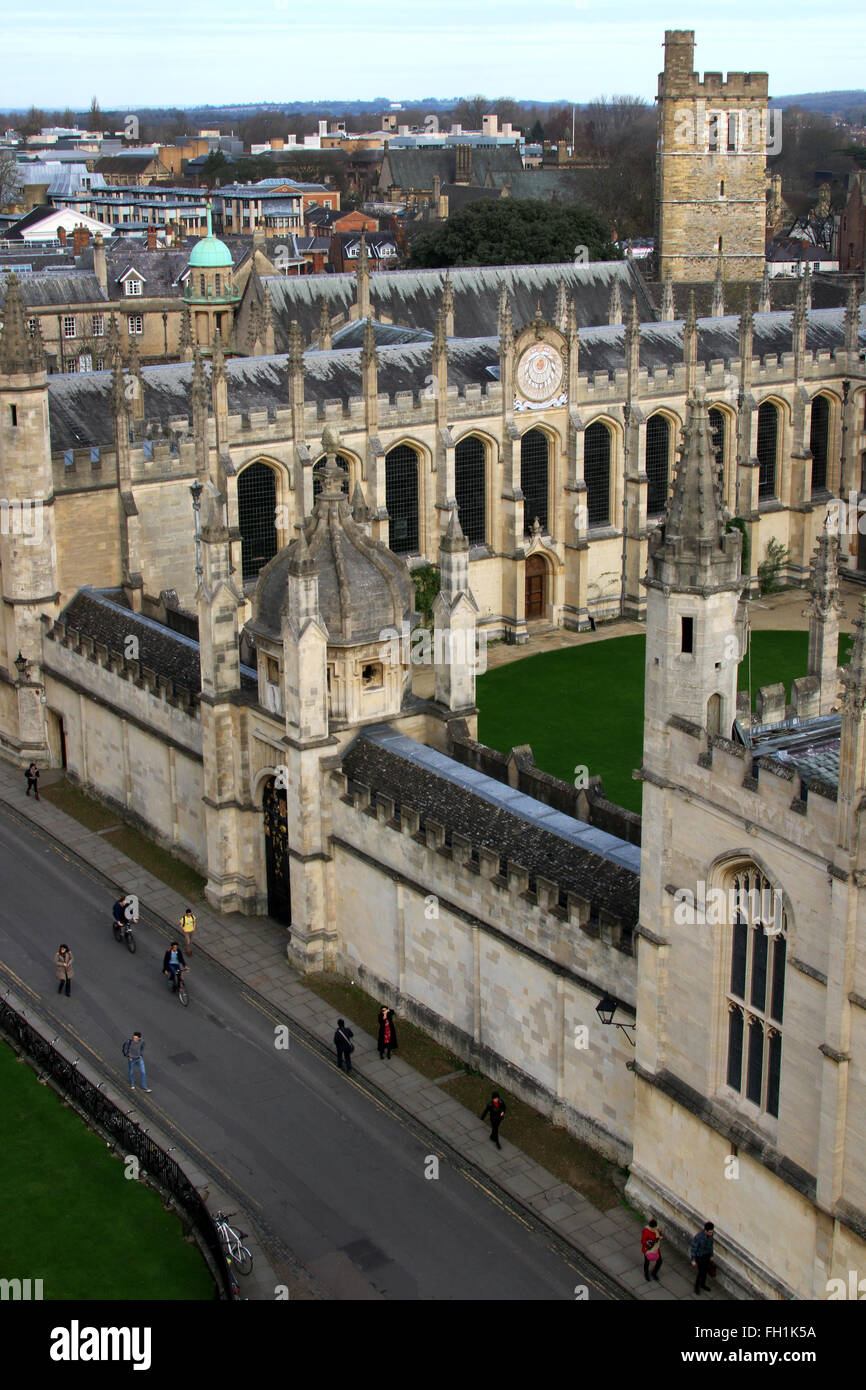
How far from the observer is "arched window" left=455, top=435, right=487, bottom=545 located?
55.4m

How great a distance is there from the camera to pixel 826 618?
24750mm

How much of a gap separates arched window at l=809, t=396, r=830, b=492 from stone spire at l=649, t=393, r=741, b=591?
137 ft

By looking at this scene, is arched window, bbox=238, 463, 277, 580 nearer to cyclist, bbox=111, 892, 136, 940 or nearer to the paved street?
the paved street

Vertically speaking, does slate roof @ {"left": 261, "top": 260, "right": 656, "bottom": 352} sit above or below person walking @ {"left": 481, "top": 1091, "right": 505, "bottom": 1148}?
above

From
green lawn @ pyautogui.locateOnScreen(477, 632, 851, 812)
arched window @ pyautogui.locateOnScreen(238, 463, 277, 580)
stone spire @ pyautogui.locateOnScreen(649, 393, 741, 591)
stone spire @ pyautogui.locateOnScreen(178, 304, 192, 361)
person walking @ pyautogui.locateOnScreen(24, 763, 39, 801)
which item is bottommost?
person walking @ pyautogui.locateOnScreen(24, 763, 39, 801)

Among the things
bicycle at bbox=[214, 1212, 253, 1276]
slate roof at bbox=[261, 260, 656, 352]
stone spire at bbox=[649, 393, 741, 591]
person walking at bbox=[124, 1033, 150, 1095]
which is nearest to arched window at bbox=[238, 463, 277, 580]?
slate roof at bbox=[261, 260, 656, 352]

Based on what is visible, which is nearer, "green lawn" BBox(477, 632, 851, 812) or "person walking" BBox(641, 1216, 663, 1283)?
"person walking" BBox(641, 1216, 663, 1283)

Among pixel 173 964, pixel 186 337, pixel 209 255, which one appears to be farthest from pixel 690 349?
pixel 173 964

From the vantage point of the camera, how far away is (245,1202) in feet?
87.9

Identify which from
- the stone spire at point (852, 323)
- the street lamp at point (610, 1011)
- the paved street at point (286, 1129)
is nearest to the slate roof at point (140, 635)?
the paved street at point (286, 1129)

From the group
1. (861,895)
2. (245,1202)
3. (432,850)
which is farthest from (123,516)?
(861,895)

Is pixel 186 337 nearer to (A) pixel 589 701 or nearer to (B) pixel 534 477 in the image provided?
(B) pixel 534 477

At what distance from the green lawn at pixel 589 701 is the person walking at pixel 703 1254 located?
54.1 ft

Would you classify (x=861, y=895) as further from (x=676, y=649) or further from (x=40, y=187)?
(x=40, y=187)
